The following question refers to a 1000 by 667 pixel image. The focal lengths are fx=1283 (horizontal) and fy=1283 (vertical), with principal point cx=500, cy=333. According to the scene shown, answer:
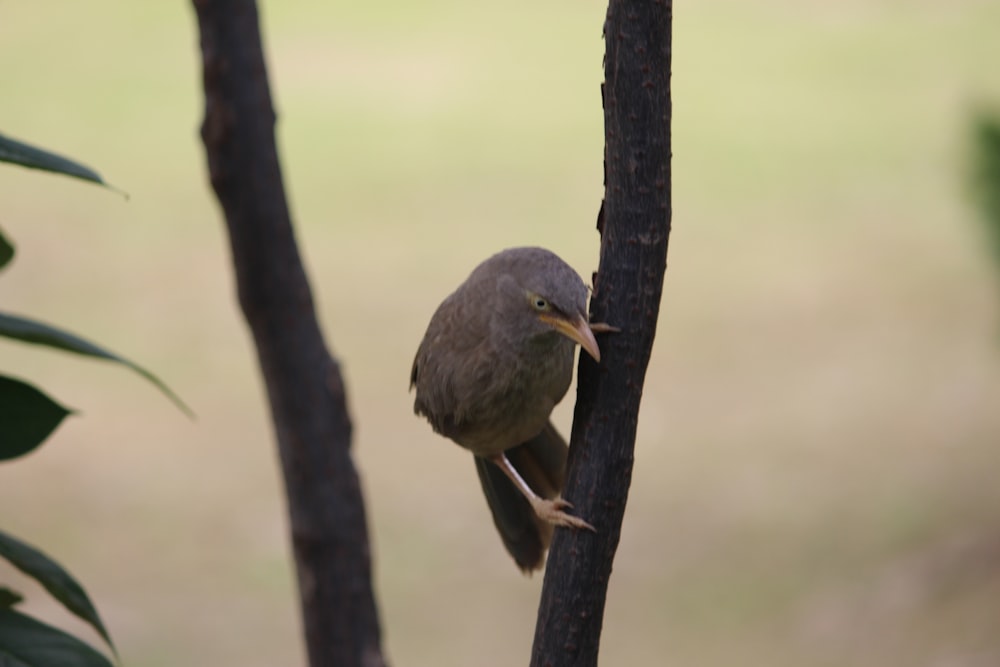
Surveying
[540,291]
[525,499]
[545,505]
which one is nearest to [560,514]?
[545,505]

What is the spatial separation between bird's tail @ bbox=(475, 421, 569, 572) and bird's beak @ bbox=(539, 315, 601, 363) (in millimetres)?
382

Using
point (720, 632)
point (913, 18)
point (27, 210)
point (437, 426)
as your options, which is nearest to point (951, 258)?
point (913, 18)

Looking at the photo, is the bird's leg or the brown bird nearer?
the bird's leg

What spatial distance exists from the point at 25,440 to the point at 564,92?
232 inches

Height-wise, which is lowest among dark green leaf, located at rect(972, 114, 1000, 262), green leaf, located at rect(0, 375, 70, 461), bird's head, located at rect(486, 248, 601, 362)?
green leaf, located at rect(0, 375, 70, 461)

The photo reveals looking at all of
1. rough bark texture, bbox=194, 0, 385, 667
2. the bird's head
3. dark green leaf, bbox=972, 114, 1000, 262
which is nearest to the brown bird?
the bird's head

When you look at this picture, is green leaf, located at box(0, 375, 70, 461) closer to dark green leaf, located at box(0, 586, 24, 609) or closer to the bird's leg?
dark green leaf, located at box(0, 586, 24, 609)

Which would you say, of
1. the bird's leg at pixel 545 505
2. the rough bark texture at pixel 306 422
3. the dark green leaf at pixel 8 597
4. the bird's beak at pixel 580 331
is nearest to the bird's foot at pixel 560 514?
the bird's leg at pixel 545 505

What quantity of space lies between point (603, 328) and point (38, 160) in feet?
1.94

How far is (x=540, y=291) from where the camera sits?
1.49 m

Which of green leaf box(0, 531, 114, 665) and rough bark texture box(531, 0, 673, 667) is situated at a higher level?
rough bark texture box(531, 0, 673, 667)

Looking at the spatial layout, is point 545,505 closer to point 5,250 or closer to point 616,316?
point 616,316

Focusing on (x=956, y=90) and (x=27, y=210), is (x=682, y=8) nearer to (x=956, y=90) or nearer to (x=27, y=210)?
(x=956, y=90)

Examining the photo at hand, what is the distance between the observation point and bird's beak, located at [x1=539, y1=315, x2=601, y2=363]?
1323 millimetres
